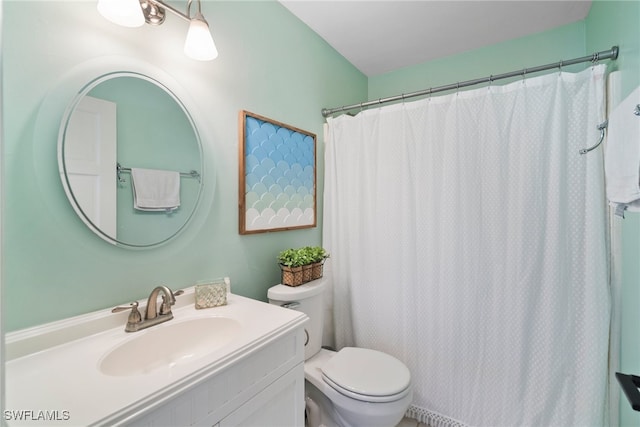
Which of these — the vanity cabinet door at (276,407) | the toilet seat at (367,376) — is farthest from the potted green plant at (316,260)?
the vanity cabinet door at (276,407)

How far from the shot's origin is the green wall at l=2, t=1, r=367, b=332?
0.78m

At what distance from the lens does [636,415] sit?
3.25 ft

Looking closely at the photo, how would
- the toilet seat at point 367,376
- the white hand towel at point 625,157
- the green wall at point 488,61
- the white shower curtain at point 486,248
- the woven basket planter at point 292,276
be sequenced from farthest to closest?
1. the green wall at point 488,61
2. the woven basket planter at point 292,276
3. the white shower curtain at point 486,248
4. the toilet seat at point 367,376
5. the white hand towel at point 625,157

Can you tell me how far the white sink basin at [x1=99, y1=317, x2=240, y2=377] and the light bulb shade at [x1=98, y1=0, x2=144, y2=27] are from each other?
1.02m

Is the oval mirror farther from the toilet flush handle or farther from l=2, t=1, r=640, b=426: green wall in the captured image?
the toilet flush handle

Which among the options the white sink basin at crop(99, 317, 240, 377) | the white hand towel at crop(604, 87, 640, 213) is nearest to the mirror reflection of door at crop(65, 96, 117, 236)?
the white sink basin at crop(99, 317, 240, 377)

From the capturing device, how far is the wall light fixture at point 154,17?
855 millimetres

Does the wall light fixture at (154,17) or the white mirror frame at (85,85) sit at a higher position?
the wall light fixture at (154,17)

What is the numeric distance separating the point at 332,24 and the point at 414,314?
1949mm

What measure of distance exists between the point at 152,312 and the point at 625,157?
160 centimetres

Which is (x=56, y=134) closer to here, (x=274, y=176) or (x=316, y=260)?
(x=274, y=176)

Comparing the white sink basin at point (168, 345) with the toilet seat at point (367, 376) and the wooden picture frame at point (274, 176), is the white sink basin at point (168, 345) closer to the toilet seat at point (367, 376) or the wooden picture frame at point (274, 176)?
the wooden picture frame at point (274, 176)

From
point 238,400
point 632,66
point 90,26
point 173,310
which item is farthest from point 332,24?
point 238,400

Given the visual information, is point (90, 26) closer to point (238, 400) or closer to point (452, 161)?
point (238, 400)
